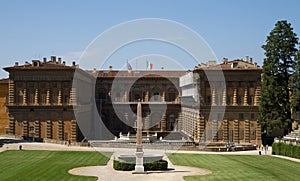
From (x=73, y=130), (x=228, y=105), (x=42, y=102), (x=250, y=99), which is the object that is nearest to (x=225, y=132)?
(x=228, y=105)

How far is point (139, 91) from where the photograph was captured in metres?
89.5

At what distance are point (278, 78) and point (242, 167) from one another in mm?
23920

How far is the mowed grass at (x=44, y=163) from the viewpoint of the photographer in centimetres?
3161

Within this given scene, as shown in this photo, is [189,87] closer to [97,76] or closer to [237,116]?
[237,116]

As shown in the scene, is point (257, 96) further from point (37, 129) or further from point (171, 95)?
point (37, 129)

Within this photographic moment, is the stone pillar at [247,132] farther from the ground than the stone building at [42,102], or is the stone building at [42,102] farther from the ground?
the stone building at [42,102]

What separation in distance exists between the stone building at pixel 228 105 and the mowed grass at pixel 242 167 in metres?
15.8

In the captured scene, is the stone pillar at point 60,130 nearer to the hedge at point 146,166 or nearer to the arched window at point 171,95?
the hedge at point 146,166

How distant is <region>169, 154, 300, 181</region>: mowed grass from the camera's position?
31.5 m

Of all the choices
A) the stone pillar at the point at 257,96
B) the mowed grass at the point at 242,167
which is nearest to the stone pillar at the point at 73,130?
the mowed grass at the point at 242,167

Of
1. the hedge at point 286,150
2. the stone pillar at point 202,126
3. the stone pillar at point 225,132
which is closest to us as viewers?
the hedge at point 286,150

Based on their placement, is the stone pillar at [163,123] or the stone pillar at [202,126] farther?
the stone pillar at [163,123]

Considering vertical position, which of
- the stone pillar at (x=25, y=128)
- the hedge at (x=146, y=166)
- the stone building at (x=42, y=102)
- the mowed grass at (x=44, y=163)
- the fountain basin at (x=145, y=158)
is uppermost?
the stone building at (x=42, y=102)

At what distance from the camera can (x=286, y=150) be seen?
1857 inches
